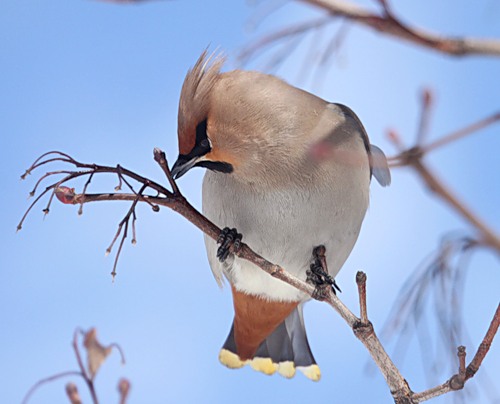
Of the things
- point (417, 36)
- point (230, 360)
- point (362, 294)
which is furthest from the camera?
point (230, 360)

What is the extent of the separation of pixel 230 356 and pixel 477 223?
2.87m

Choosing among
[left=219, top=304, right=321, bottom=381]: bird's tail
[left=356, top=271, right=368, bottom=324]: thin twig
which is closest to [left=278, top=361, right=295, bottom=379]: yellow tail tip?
[left=219, top=304, right=321, bottom=381]: bird's tail

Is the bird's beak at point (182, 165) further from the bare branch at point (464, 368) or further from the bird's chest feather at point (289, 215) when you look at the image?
the bare branch at point (464, 368)

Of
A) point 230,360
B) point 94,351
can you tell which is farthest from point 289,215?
point 94,351

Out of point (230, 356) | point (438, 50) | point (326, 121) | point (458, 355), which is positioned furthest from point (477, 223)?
point (230, 356)

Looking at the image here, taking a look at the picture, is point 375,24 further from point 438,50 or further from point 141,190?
point 141,190

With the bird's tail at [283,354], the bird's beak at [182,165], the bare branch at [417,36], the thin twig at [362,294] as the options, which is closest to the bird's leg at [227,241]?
the bird's beak at [182,165]

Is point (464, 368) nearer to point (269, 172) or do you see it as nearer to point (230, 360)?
point (269, 172)

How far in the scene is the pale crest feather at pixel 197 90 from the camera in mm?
2459

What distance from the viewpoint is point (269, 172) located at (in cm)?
265

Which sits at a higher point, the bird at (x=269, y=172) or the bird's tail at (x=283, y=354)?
the bird at (x=269, y=172)

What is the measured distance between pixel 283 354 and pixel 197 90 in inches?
59.1

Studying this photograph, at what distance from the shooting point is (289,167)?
8.73ft

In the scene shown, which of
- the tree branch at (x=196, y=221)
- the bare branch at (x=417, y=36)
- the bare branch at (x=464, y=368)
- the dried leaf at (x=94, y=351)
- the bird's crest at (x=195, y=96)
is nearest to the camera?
the bare branch at (x=417, y=36)
